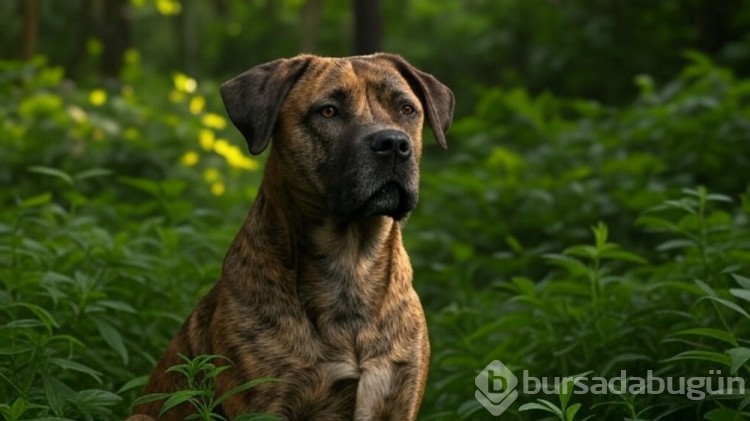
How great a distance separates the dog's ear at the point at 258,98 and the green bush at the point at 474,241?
111 cm

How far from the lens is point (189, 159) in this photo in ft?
40.4

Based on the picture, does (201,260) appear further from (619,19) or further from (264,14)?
(264,14)

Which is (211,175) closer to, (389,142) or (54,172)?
(54,172)

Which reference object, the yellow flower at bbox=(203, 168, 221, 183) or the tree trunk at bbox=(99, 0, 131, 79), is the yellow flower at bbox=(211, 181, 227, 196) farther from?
the tree trunk at bbox=(99, 0, 131, 79)

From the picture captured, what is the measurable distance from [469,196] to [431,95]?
523cm

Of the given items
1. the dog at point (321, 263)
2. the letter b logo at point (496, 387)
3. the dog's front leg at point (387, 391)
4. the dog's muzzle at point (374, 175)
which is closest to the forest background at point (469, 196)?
the letter b logo at point (496, 387)

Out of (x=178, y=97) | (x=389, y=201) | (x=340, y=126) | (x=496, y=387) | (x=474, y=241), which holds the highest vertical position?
(x=340, y=126)

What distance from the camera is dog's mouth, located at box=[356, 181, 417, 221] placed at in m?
5.30

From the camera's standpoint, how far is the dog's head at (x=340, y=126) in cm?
526

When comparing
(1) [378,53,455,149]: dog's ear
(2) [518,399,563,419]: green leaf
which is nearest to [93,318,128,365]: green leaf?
(1) [378,53,455,149]: dog's ear

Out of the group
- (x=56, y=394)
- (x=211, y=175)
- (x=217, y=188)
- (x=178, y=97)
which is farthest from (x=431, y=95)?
(x=178, y=97)

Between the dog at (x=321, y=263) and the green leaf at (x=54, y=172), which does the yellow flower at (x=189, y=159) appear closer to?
the green leaf at (x=54, y=172)

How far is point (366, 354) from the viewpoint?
5156mm

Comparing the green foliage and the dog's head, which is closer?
the green foliage
